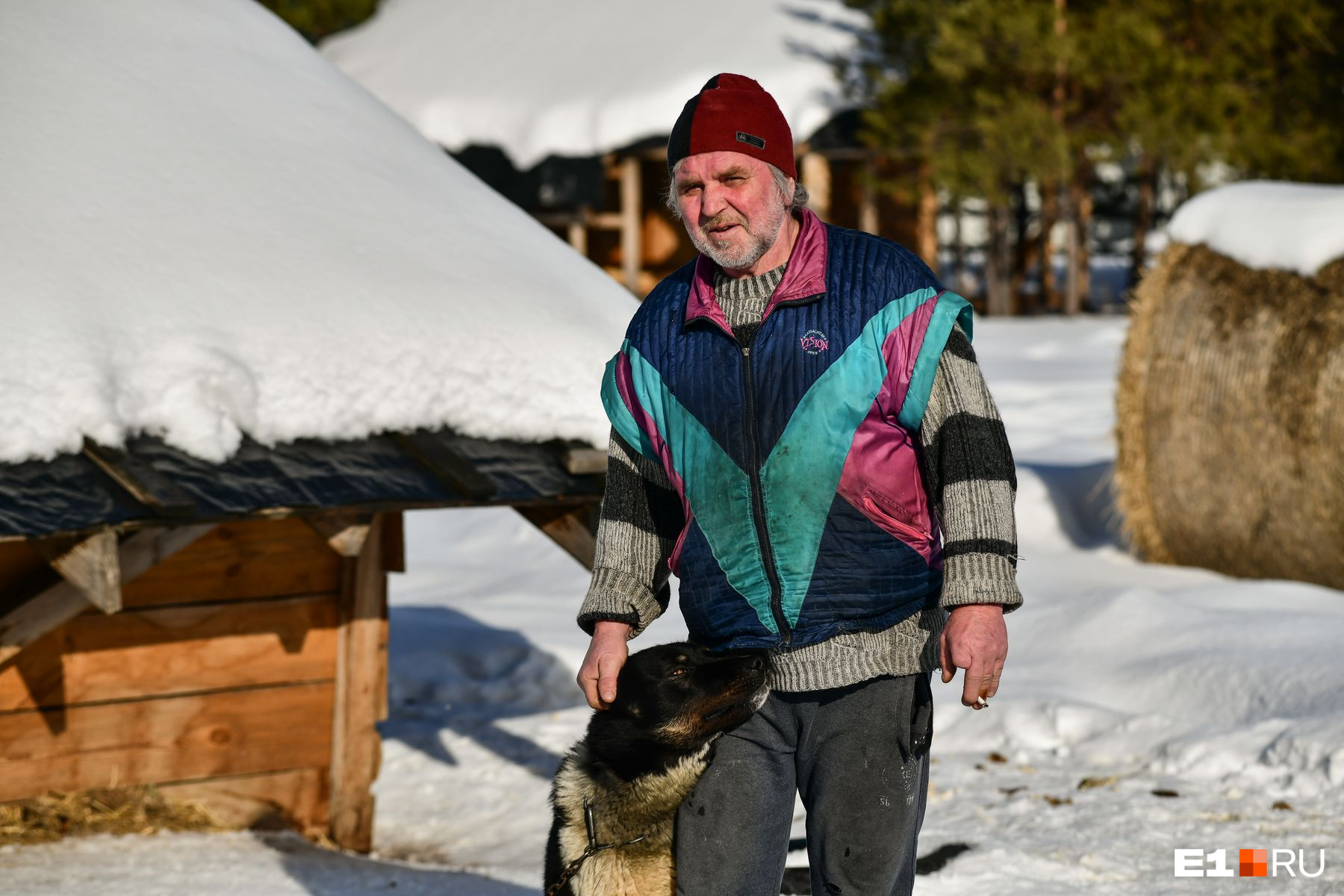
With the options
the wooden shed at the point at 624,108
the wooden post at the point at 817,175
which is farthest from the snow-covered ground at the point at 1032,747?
the wooden shed at the point at 624,108

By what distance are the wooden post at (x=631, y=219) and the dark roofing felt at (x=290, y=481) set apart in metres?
17.8

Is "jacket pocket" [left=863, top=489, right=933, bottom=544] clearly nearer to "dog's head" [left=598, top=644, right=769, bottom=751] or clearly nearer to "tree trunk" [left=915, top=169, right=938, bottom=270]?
"dog's head" [left=598, top=644, right=769, bottom=751]

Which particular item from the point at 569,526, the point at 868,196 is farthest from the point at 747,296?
the point at 868,196

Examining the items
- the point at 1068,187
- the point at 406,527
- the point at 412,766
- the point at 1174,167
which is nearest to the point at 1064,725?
the point at 412,766

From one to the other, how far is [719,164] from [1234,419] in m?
5.64

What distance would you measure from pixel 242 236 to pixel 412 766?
2.70 meters

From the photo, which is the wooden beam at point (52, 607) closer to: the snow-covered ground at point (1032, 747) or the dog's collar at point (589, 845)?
the snow-covered ground at point (1032, 747)

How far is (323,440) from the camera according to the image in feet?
13.6

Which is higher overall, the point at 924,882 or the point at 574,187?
the point at 574,187

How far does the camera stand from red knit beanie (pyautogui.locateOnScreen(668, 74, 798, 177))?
8.80ft

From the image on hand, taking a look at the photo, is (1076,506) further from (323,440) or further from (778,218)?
(778,218)

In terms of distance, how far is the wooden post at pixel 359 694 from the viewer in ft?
17.7

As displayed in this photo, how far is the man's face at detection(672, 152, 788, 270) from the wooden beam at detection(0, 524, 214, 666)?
224 cm

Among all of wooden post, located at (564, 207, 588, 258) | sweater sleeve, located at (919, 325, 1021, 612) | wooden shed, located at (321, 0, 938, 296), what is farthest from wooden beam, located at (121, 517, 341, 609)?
wooden post, located at (564, 207, 588, 258)
